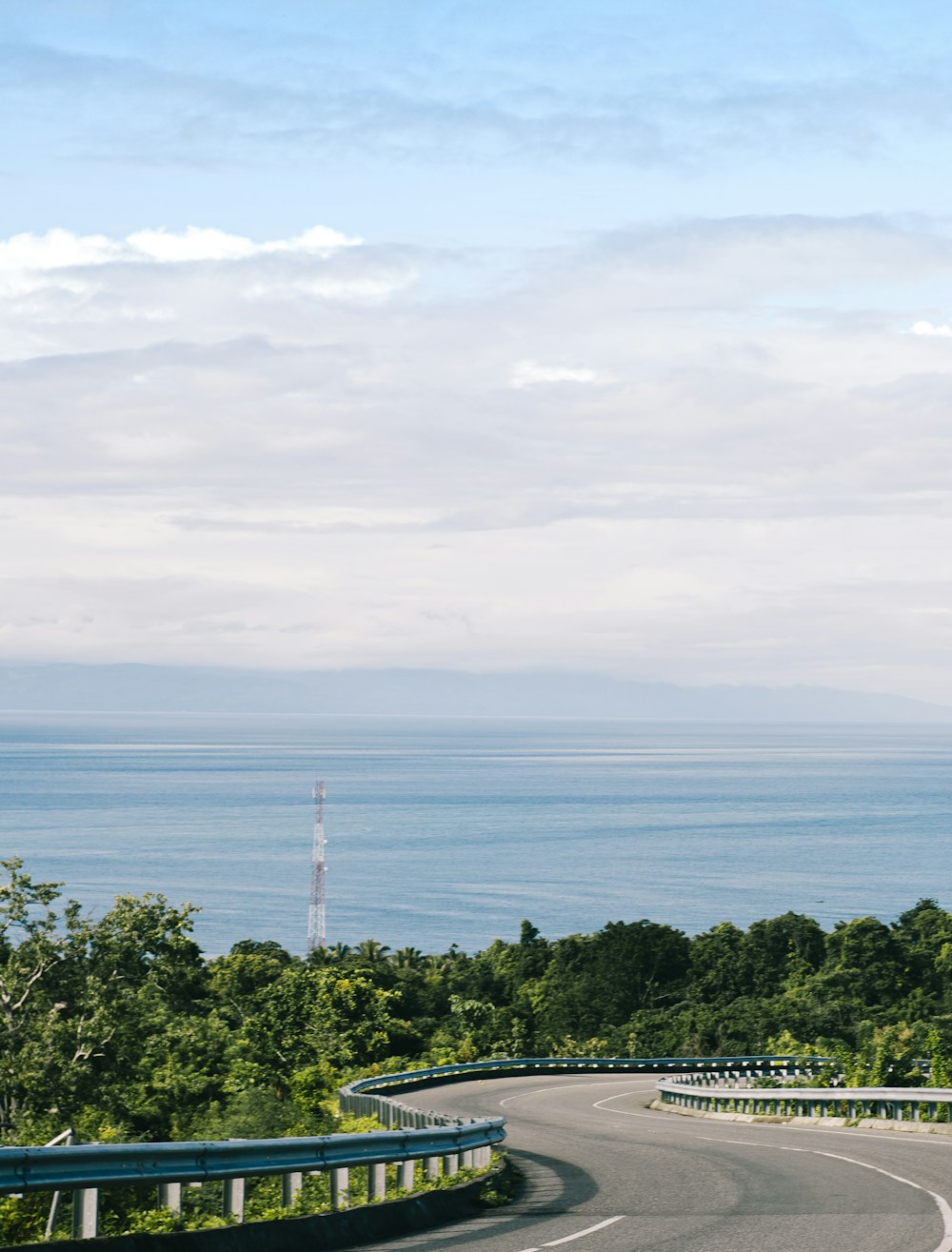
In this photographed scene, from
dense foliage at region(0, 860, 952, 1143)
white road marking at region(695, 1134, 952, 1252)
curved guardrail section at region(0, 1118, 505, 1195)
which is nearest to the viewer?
curved guardrail section at region(0, 1118, 505, 1195)

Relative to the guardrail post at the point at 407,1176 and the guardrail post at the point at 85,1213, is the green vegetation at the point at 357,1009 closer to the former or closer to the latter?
the guardrail post at the point at 85,1213

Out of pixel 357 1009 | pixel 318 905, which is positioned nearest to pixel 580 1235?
pixel 357 1009

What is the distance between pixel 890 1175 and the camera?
668 inches


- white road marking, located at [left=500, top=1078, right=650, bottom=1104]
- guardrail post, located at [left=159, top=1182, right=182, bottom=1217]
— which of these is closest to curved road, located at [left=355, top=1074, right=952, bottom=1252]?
guardrail post, located at [left=159, top=1182, right=182, bottom=1217]

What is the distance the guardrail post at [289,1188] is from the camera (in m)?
11.1

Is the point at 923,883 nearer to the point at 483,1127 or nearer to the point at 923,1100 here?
the point at 923,1100

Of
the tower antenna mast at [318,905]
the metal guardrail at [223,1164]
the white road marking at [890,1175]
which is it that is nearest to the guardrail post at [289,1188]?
the metal guardrail at [223,1164]

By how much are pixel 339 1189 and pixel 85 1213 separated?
342cm

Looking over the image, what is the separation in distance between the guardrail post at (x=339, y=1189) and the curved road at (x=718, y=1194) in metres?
0.58

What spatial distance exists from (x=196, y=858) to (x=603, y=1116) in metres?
150

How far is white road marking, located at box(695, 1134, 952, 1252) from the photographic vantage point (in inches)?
460

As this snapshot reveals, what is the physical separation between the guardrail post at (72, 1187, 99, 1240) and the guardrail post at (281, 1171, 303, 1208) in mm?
2306

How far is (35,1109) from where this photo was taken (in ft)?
128

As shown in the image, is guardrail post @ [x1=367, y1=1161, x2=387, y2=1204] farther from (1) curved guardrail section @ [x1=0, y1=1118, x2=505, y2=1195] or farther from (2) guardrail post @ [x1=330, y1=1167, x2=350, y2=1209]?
(2) guardrail post @ [x1=330, y1=1167, x2=350, y2=1209]
